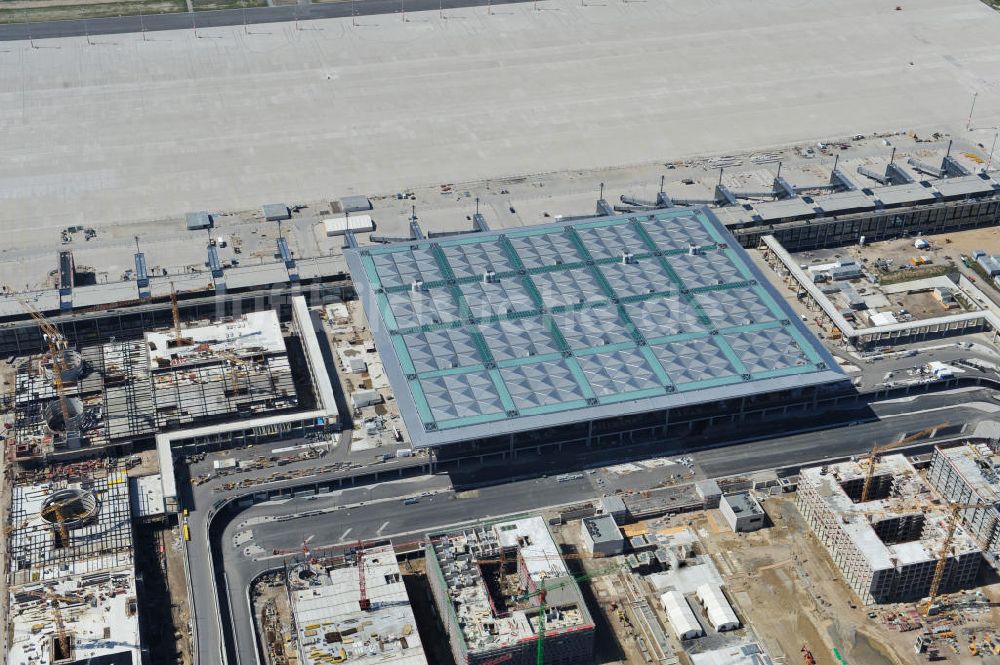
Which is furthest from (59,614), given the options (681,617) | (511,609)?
(681,617)

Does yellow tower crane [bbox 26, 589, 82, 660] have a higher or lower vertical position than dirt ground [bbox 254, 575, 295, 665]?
higher

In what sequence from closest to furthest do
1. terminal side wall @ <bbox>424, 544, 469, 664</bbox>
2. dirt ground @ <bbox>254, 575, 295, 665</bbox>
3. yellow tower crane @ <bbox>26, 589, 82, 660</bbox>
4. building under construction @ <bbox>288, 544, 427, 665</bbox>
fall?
building under construction @ <bbox>288, 544, 427, 665</bbox> → terminal side wall @ <bbox>424, 544, 469, 664</bbox> → yellow tower crane @ <bbox>26, 589, 82, 660</bbox> → dirt ground @ <bbox>254, 575, 295, 665</bbox>

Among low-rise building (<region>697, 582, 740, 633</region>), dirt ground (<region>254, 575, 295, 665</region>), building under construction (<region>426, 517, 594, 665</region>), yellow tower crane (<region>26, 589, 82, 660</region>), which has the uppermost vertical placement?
yellow tower crane (<region>26, 589, 82, 660</region>)

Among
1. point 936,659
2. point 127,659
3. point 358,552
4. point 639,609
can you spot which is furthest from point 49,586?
point 936,659

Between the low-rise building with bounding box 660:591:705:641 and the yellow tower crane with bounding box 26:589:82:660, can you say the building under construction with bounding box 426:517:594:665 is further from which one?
the yellow tower crane with bounding box 26:589:82:660

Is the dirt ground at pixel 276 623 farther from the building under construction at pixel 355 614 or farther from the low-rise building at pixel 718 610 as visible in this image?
the low-rise building at pixel 718 610

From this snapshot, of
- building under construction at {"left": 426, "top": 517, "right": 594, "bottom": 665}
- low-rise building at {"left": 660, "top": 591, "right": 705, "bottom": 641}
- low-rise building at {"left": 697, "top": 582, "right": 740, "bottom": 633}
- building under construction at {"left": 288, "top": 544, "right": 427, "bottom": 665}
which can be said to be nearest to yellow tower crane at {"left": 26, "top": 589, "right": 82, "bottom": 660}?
building under construction at {"left": 288, "top": 544, "right": 427, "bottom": 665}

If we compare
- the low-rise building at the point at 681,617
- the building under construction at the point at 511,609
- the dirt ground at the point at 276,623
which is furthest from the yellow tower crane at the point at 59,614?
the low-rise building at the point at 681,617
